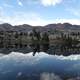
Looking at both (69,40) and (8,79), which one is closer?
(8,79)

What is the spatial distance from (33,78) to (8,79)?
5278mm

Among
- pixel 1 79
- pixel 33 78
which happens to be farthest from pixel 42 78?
pixel 1 79

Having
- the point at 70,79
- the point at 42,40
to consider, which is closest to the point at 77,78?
the point at 70,79

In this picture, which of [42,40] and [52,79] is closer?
[52,79]

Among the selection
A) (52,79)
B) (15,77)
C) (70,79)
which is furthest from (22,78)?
(70,79)

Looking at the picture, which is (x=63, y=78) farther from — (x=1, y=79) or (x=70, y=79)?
(x=1, y=79)

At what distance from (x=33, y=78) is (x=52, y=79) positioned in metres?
4.29

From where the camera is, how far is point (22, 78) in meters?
42.5

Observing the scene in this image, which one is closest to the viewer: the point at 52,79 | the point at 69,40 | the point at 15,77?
the point at 52,79

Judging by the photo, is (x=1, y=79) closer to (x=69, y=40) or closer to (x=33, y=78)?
(x=33, y=78)

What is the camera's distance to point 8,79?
42.0m

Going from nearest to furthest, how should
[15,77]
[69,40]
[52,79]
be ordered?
1. [52,79]
2. [15,77]
3. [69,40]

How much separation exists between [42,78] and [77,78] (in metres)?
7.40

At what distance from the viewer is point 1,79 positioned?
41.8 m
